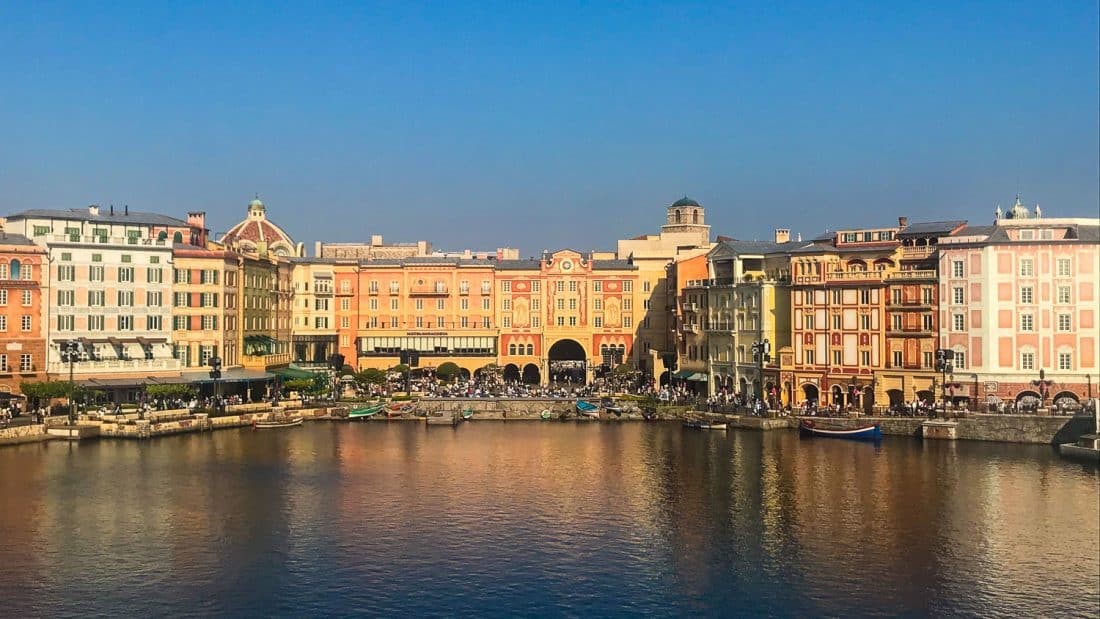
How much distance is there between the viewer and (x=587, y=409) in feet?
308

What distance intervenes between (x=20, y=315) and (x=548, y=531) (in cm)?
5457

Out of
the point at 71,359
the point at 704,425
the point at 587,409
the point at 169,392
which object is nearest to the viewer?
the point at 71,359

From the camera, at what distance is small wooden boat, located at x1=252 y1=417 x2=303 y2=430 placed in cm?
8550

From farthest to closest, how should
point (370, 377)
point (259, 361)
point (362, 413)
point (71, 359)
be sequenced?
point (370, 377) < point (259, 361) < point (362, 413) < point (71, 359)

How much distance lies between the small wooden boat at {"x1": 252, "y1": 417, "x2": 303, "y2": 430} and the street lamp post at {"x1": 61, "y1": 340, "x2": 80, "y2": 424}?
13.1 metres

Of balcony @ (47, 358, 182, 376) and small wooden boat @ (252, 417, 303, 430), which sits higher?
balcony @ (47, 358, 182, 376)

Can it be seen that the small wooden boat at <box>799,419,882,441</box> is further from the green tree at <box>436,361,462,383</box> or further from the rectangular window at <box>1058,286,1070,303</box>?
the green tree at <box>436,361,462,383</box>

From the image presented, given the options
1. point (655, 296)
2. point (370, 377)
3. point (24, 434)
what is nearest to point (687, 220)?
point (655, 296)

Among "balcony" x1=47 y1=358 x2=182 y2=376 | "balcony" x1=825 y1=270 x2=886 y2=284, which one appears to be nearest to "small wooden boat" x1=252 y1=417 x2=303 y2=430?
"balcony" x1=47 y1=358 x2=182 y2=376

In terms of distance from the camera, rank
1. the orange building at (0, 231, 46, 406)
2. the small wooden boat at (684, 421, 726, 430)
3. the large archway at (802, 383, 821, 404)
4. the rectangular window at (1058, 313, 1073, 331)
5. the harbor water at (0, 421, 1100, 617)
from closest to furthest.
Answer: the harbor water at (0, 421, 1100, 617) → the rectangular window at (1058, 313, 1073, 331) → the orange building at (0, 231, 46, 406) → the small wooden boat at (684, 421, 726, 430) → the large archway at (802, 383, 821, 404)

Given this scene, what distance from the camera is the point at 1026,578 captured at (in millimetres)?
41375

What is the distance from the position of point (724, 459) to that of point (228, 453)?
1225 inches

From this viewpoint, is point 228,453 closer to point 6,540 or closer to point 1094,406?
point 6,540

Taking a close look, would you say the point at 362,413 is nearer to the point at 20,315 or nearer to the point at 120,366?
the point at 120,366
